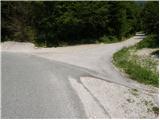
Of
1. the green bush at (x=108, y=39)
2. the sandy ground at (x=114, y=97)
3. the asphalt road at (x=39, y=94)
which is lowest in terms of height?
the green bush at (x=108, y=39)

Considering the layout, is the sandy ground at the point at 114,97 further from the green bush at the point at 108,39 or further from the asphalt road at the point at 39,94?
the green bush at the point at 108,39

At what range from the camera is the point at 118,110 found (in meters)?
10.9

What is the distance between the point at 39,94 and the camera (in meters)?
12.4

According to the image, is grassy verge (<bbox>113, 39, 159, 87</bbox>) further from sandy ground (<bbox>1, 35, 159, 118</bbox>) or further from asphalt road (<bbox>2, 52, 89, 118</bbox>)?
asphalt road (<bbox>2, 52, 89, 118</bbox>)

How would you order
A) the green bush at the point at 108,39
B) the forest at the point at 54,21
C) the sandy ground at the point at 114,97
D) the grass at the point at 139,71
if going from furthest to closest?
the green bush at the point at 108,39
the forest at the point at 54,21
the grass at the point at 139,71
the sandy ground at the point at 114,97

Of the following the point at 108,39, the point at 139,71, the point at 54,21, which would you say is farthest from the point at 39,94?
the point at 108,39

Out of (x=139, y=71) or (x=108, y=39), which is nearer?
(x=139, y=71)

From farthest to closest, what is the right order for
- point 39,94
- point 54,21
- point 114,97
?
1. point 54,21
2. point 114,97
3. point 39,94

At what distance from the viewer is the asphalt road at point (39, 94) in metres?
10.2

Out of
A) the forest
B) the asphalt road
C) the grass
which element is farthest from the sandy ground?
the forest

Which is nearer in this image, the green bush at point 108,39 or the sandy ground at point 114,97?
the sandy ground at point 114,97

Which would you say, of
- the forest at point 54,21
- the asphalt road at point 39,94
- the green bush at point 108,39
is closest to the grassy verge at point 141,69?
the asphalt road at point 39,94

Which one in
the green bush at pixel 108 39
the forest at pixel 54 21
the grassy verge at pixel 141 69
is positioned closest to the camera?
the grassy verge at pixel 141 69

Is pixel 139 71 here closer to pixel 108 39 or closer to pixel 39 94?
pixel 39 94
